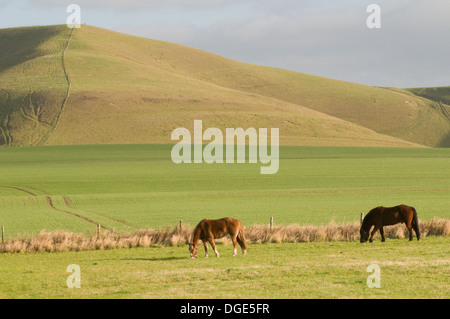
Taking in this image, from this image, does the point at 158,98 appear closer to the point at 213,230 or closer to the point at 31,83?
the point at 31,83

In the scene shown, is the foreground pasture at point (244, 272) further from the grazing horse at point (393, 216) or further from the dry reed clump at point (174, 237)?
the dry reed clump at point (174, 237)

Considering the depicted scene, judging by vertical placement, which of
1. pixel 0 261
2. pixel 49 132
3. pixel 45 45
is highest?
pixel 45 45

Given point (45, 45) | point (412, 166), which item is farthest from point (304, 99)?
point (412, 166)

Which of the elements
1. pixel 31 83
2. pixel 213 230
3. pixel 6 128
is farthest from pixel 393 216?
pixel 31 83

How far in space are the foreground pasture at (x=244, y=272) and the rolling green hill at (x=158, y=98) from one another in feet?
269

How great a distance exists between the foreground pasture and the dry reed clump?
837 mm

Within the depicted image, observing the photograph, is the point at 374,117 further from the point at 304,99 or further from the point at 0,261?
the point at 0,261

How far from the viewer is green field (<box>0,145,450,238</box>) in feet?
119

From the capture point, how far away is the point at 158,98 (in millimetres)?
124438

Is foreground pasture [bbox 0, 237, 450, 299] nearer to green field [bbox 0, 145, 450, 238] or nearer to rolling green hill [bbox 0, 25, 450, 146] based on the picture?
green field [bbox 0, 145, 450, 238]

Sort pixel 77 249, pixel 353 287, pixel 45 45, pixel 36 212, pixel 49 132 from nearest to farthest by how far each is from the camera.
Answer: pixel 353 287, pixel 77 249, pixel 36 212, pixel 49 132, pixel 45 45

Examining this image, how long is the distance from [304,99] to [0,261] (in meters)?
152

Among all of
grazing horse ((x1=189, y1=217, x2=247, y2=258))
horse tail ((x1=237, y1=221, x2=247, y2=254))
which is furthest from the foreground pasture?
grazing horse ((x1=189, y1=217, x2=247, y2=258))
